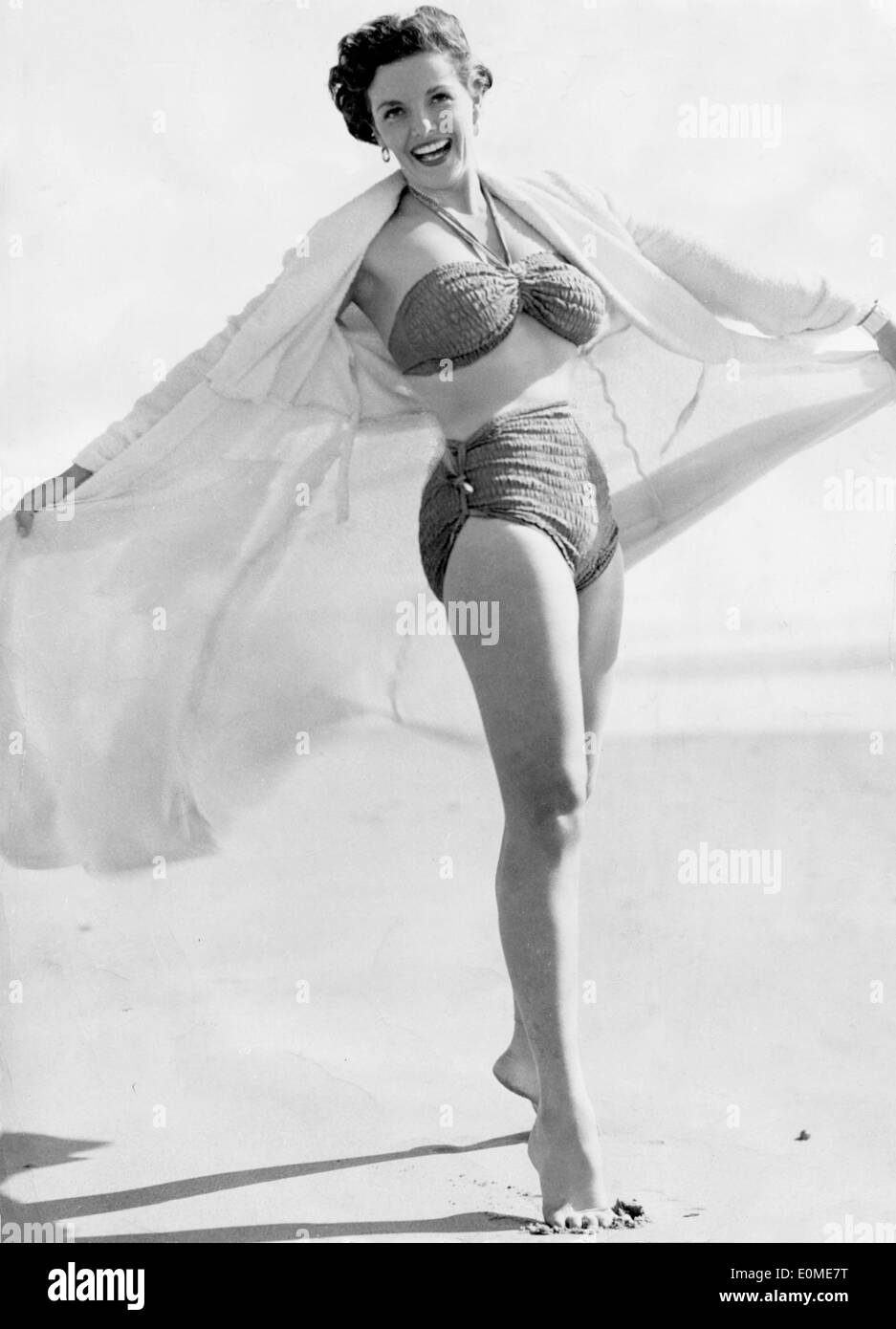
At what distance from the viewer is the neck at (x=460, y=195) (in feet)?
9.68

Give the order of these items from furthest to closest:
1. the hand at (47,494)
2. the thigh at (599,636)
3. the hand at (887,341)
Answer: the hand at (887,341) → the hand at (47,494) → the thigh at (599,636)

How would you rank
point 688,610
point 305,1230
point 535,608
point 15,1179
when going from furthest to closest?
point 688,610 < point 15,1179 < point 305,1230 < point 535,608

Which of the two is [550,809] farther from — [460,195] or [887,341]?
[887,341]

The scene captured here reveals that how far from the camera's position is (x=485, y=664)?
9.20 ft

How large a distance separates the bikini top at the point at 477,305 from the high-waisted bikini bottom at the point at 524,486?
14cm

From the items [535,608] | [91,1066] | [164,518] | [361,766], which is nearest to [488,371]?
[535,608]

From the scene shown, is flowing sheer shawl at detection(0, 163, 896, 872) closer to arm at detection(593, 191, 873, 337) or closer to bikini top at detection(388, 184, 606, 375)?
arm at detection(593, 191, 873, 337)

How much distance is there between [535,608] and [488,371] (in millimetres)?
420

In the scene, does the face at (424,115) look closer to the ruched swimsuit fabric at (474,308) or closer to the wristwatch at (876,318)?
the ruched swimsuit fabric at (474,308)

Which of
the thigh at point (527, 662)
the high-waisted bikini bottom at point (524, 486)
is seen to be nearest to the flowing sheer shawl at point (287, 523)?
the high-waisted bikini bottom at point (524, 486)

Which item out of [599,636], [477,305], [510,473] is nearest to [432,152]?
[477,305]

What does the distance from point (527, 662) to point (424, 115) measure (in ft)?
3.14

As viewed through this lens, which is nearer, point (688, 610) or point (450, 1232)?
point (450, 1232)

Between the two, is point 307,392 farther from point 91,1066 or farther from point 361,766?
point 91,1066
